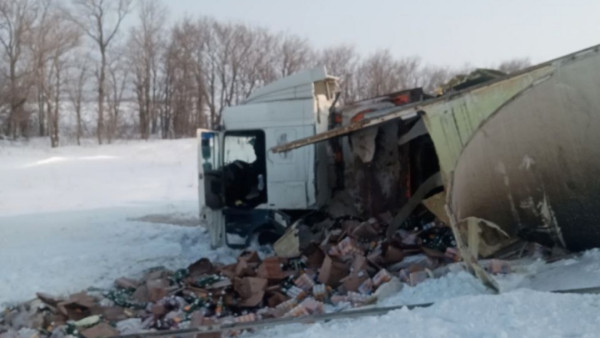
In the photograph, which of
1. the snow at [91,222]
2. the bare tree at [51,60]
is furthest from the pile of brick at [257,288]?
the bare tree at [51,60]

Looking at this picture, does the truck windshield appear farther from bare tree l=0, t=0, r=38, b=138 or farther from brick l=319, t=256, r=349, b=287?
bare tree l=0, t=0, r=38, b=138

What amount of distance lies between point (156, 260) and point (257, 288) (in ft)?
11.1

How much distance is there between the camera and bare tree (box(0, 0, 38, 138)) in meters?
43.7

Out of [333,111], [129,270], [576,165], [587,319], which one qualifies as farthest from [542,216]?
[129,270]

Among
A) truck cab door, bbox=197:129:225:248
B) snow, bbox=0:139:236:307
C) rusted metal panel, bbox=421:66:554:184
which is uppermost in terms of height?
rusted metal panel, bbox=421:66:554:184

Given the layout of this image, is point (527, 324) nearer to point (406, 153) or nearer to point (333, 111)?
point (406, 153)

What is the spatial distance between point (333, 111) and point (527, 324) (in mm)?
6458

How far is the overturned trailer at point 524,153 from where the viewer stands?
17.8ft

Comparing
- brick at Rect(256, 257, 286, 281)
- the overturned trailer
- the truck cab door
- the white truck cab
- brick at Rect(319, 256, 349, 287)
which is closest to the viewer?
the overturned trailer

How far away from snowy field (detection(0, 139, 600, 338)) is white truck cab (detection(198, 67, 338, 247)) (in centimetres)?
79

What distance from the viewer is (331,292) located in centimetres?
688

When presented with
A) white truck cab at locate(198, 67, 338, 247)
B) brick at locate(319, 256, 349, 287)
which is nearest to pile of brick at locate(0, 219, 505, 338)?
brick at locate(319, 256, 349, 287)

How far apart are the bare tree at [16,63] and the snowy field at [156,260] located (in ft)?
57.9

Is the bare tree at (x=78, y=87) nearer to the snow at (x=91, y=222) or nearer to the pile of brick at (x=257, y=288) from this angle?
the snow at (x=91, y=222)
